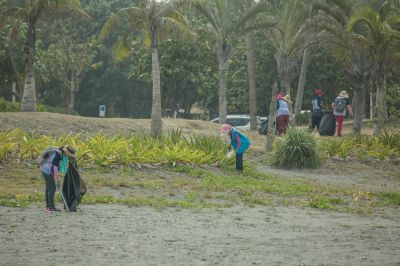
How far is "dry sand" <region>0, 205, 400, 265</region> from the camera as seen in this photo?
825 centimetres

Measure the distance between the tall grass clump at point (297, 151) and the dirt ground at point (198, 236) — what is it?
6.04 meters

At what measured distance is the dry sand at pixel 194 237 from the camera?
8250mm

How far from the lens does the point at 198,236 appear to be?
9.74m

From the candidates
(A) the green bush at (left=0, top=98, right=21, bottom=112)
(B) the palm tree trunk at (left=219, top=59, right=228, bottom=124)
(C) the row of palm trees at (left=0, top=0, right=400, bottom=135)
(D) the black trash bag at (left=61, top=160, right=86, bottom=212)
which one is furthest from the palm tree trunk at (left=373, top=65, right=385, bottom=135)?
(D) the black trash bag at (left=61, top=160, right=86, bottom=212)

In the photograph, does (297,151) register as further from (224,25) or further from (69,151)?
(224,25)

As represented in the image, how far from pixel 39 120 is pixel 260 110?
32141mm

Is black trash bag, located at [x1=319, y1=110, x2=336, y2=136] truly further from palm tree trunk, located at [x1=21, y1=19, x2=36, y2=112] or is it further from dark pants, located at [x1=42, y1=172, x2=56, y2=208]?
dark pants, located at [x1=42, y1=172, x2=56, y2=208]

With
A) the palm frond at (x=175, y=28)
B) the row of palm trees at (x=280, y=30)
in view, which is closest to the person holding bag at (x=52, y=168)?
the row of palm trees at (x=280, y=30)

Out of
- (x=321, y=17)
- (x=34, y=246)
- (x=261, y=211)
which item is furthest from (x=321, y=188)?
(x=321, y=17)

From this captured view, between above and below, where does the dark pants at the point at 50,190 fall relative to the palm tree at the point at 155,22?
below

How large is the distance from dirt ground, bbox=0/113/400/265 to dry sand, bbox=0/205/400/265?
1 centimetres

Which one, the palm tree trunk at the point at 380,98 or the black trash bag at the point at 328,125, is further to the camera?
the black trash bag at the point at 328,125

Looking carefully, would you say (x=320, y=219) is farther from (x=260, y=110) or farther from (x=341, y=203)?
(x=260, y=110)

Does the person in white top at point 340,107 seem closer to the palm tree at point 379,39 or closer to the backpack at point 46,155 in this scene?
the palm tree at point 379,39
